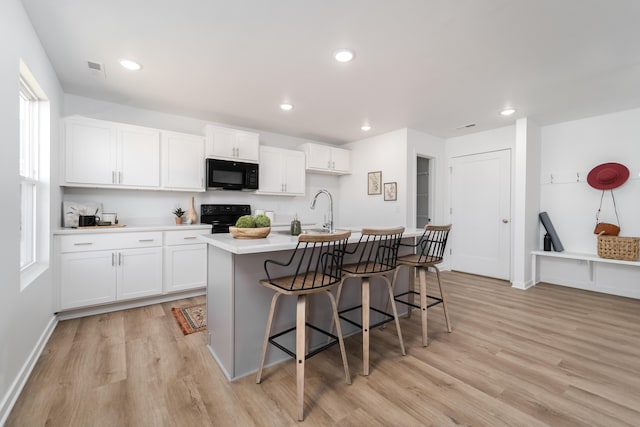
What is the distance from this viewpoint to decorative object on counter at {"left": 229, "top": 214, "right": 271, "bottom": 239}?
1.98 metres

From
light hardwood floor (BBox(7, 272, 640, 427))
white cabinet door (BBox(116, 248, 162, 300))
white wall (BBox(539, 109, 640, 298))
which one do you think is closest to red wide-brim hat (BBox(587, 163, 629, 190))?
white wall (BBox(539, 109, 640, 298))

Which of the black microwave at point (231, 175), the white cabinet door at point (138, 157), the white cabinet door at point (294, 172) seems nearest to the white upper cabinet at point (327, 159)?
the white cabinet door at point (294, 172)

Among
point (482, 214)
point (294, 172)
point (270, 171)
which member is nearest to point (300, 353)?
point (270, 171)

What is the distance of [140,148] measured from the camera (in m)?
3.45

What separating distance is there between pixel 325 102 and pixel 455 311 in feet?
9.40

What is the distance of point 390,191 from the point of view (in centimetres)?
474

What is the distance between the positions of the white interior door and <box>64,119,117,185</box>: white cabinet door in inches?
205

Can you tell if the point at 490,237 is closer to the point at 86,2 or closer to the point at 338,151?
the point at 338,151

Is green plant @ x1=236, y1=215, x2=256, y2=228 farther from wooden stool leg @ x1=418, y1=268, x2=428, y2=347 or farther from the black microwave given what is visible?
the black microwave

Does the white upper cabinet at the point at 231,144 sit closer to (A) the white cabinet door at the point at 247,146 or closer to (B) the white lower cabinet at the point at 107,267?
(A) the white cabinet door at the point at 247,146

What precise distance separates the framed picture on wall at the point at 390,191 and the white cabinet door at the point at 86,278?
3.86 metres

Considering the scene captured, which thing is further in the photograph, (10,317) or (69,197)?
(69,197)

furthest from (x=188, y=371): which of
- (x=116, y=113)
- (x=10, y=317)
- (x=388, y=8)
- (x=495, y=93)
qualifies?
(x=495, y=93)

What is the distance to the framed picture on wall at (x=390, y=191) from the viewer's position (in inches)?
183
